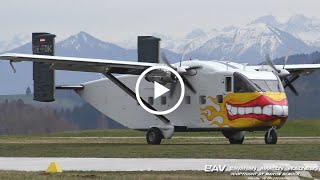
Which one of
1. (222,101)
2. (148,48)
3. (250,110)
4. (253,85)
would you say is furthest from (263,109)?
(148,48)

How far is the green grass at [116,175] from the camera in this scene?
31.2m

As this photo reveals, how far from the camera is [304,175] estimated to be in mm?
30953

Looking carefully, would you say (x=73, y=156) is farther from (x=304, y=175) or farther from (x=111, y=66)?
(x=304, y=175)

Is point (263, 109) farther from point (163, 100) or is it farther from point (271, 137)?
point (163, 100)

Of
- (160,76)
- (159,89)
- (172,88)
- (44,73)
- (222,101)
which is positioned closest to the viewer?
(222,101)

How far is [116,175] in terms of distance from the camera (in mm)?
32031

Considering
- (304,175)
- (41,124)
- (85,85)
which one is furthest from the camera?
(41,124)

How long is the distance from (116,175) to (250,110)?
21925 millimetres

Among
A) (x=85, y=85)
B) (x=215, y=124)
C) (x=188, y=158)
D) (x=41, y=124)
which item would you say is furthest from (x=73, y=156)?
(x=41, y=124)

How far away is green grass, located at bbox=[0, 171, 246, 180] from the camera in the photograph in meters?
31.2

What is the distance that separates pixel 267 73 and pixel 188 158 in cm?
1423

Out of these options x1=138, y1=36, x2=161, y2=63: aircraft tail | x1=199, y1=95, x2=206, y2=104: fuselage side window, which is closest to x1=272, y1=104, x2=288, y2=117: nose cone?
x1=199, y1=95, x2=206, y2=104: fuselage side window

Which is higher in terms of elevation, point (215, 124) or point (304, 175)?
point (304, 175)
